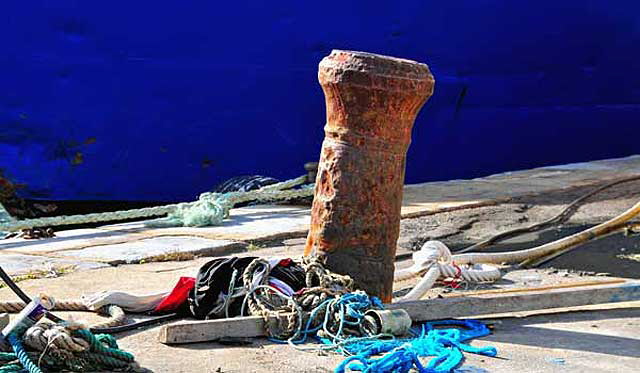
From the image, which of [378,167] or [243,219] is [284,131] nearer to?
[243,219]

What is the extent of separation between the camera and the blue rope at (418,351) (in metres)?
2.97

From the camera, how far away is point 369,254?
12.1ft

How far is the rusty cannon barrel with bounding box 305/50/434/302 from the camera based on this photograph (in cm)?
354

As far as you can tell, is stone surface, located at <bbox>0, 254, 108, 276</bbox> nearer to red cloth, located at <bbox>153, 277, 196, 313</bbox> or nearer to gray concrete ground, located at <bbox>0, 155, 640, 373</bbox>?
gray concrete ground, located at <bbox>0, 155, 640, 373</bbox>

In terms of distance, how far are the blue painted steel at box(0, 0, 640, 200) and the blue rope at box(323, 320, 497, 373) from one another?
5.12 m

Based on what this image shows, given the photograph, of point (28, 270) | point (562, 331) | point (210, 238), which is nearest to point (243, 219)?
point (210, 238)

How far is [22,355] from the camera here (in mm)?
2838

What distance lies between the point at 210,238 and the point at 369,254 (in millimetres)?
2081

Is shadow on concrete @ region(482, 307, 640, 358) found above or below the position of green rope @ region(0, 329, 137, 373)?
above

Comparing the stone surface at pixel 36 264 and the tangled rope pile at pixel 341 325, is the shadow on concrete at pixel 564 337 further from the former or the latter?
the stone surface at pixel 36 264

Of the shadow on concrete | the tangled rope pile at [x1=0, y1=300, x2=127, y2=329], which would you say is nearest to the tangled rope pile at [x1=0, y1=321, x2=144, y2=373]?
the tangled rope pile at [x1=0, y1=300, x2=127, y2=329]

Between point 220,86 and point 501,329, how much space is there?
5.17m

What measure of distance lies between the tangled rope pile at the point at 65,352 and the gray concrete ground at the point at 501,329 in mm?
118

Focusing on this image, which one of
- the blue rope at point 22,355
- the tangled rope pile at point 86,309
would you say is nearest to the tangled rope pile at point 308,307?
the tangled rope pile at point 86,309
